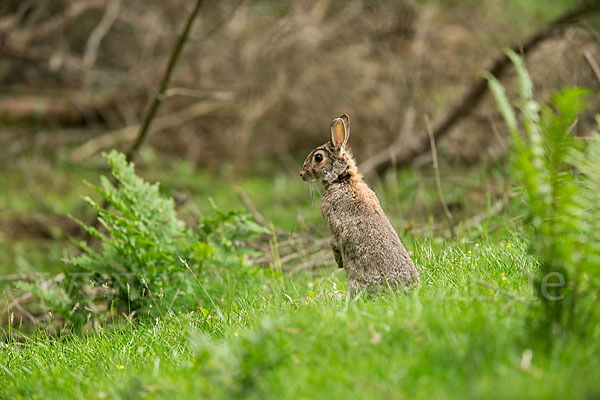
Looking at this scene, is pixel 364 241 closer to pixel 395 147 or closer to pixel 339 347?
pixel 339 347

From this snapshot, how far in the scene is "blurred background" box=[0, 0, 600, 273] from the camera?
10.4m

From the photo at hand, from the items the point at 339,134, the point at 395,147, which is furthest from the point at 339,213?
the point at 395,147

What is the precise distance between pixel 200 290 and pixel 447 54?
29.1ft

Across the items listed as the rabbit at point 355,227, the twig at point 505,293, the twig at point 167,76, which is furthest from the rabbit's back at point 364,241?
the twig at point 167,76

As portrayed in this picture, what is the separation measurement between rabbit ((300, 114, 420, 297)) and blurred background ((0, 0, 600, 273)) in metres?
3.24

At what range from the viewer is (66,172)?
45.5ft

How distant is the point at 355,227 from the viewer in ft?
15.5

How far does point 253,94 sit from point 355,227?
28.2ft

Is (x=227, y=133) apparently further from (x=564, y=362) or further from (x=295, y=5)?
(x=564, y=362)

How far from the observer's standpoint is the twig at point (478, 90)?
880cm

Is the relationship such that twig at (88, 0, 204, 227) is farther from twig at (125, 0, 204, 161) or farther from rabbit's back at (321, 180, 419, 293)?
rabbit's back at (321, 180, 419, 293)

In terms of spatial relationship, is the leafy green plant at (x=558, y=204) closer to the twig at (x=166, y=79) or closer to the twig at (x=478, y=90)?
the twig at (x=478, y=90)

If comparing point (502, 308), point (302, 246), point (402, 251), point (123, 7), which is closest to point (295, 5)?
point (123, 7)

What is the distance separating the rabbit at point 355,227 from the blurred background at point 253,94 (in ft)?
10.6
